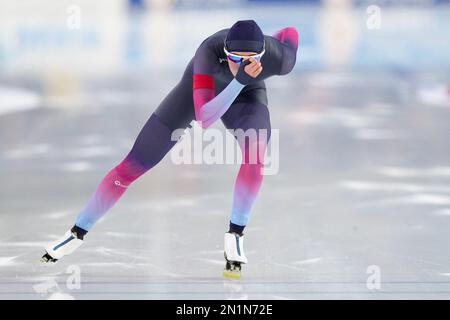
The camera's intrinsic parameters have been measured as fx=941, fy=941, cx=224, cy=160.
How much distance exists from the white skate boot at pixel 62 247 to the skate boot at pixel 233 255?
0.79m

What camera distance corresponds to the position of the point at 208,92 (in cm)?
452

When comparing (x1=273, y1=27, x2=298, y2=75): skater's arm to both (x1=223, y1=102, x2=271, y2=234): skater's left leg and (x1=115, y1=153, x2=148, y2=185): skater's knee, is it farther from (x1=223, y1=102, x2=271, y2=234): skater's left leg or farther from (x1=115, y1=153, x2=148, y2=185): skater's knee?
(x1=115, y1=153, x2=148, y2=185): skater's knee

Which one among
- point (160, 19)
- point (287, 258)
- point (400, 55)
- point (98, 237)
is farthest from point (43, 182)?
point (160, 19)

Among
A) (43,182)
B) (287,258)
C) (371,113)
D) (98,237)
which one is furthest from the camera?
(371,113)

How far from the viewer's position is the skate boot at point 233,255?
474 cm

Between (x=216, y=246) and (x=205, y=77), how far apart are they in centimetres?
117

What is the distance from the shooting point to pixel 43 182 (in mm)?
7008

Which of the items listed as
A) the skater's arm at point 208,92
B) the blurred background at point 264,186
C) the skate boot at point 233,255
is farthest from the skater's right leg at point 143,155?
the skate boot at point 233,255

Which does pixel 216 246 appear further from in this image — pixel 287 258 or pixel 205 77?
pixel 205 77

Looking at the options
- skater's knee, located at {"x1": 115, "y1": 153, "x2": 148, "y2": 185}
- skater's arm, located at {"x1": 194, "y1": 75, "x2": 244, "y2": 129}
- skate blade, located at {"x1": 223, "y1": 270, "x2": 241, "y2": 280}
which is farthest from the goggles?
skate blade, located at {"x1": 223, "y1": 270, "x2": 241, "y2": 280}

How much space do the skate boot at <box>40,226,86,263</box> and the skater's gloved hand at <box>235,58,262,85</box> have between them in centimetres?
124

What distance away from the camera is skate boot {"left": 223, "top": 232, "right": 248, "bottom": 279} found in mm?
4738

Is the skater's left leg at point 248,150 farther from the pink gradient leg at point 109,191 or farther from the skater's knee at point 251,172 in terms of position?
the pink gradient leg at point 109,191

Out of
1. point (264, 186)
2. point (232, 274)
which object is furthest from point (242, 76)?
point (264, 186)
